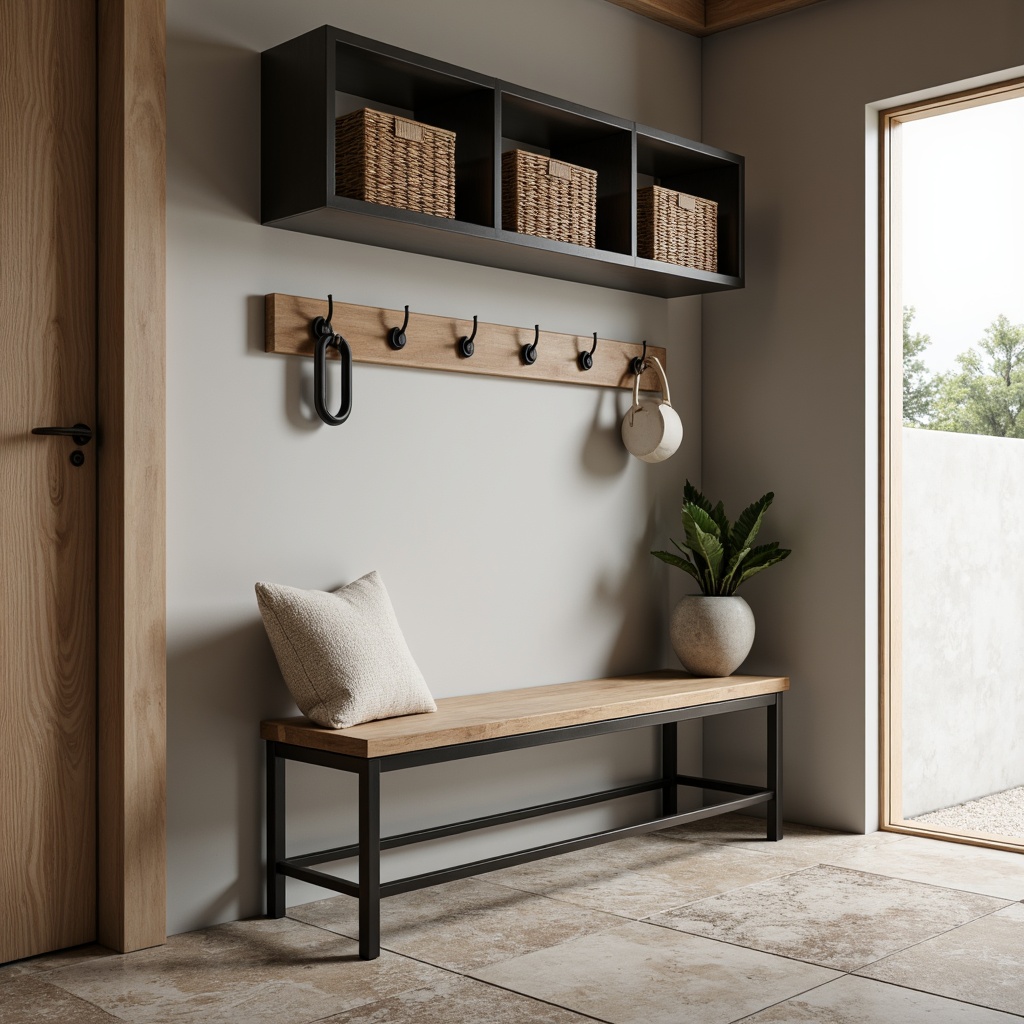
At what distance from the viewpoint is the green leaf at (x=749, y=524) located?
3.99m

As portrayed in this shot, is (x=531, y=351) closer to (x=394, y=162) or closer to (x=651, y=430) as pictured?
(x=651, y=430)

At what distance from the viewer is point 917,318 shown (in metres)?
3.98

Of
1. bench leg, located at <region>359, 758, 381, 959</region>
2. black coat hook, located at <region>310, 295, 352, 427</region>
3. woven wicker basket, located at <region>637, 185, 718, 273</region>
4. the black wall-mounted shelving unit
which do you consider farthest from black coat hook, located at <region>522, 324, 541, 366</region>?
bench leg, located at <region>359, 758, 381, 959</region>

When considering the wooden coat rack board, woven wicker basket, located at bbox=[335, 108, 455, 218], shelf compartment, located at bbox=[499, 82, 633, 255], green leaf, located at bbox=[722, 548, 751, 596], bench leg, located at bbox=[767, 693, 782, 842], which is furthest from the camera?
green leaf, located at bbox=[722, 548, 751, 596]

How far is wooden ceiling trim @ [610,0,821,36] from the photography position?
4082mm

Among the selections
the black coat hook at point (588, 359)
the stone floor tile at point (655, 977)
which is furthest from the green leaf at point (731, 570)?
the stone floor tile at point (655, 977)

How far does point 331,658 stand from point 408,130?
1.33 m

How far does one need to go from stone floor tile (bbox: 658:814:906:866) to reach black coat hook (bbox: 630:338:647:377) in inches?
59.7

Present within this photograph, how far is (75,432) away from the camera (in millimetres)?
2775

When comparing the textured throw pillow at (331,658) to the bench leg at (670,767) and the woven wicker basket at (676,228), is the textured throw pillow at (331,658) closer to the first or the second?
the bench leg at (670,767)

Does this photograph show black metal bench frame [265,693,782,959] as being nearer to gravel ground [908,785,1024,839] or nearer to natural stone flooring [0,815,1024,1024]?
natural stone flooring [0,815,1024,1024]

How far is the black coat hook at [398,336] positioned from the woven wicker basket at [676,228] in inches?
34.9

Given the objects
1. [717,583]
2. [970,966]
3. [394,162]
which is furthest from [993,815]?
[394,162]

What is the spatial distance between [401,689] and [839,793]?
1.76m
